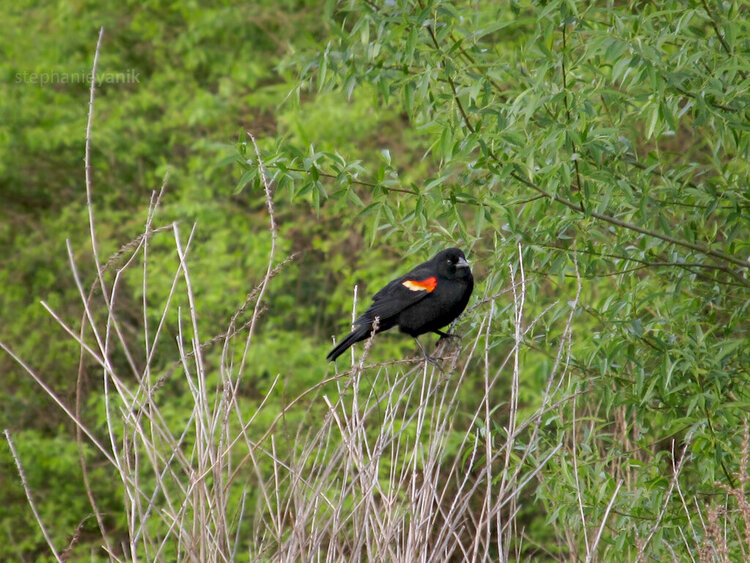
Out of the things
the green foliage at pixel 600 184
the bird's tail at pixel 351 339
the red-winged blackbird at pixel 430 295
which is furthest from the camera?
the red-winged blackbird at pixel 430 295

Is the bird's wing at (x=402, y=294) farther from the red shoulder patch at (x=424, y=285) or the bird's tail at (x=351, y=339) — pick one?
the bird's tail at (x=351, y=339)

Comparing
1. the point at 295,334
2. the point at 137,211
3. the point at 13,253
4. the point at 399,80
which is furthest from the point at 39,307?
the point at 399,80

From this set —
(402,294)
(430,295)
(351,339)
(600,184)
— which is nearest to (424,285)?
(430,295)

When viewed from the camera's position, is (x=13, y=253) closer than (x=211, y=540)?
No

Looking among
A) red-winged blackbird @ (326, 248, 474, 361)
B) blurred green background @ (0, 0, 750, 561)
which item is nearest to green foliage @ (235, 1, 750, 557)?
blurred green background @ (0, 0, 750, 561)

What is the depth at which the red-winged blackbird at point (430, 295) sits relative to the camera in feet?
13.7

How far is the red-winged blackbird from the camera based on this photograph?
4.17 meters

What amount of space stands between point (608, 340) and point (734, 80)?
1.09m

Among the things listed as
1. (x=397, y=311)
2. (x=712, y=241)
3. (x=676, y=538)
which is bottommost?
(x=676, y=538)

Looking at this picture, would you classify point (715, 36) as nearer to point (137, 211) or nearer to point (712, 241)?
point (712, 241)

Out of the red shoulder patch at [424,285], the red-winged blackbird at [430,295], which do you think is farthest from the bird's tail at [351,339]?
the red shoulder patch at [424,285]

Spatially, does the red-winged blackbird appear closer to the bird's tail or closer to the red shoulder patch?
the red shoulder patch

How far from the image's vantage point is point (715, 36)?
3289mm

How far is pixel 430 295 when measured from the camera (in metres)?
4.23
